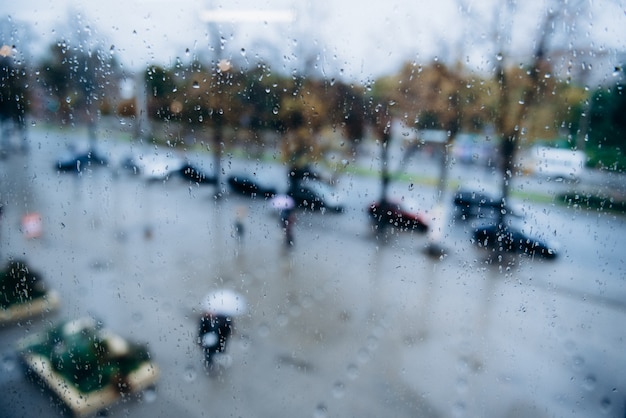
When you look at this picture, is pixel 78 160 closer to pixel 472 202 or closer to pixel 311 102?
pixel 311 102

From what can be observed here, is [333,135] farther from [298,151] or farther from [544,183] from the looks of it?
[544,183]

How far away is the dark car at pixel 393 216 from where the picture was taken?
1102 millimetres

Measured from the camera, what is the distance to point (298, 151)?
1.12m

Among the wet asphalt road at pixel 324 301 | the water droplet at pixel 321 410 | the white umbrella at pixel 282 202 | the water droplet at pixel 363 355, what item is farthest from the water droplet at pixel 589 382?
the white umbrella at pixel 282 202

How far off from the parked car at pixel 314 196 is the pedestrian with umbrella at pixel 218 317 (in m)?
0.36

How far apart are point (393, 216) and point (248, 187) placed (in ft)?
1.45

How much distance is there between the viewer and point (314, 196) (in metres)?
1.15

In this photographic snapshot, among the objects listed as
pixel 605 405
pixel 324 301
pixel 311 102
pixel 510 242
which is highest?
pixel 311 102

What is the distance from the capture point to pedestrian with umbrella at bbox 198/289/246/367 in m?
1.19

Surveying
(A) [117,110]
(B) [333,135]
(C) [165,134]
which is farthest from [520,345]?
(A) [117,110]

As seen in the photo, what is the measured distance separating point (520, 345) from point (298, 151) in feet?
2.76

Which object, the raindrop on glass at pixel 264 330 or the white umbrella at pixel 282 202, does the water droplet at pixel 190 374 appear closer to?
the raindrop on glass at pixel 264 330

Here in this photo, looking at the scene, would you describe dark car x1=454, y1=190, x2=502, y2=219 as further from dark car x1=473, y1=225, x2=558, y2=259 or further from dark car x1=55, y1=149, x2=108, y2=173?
dark car x1=55, y1=149, x2=108, y2=173

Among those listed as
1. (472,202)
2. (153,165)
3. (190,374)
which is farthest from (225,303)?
(472,202)
